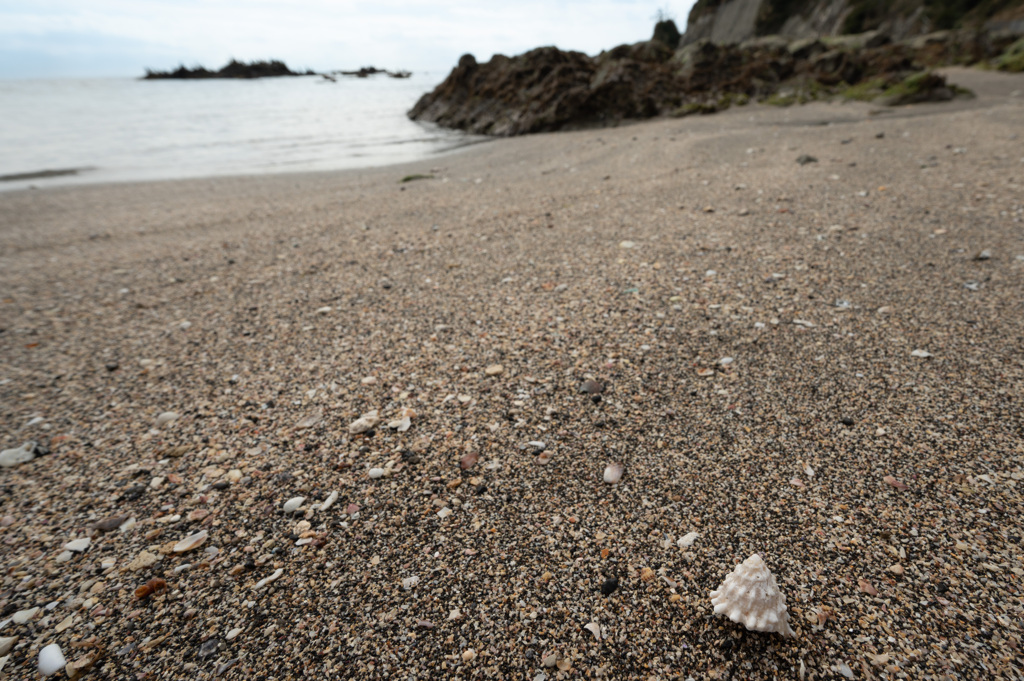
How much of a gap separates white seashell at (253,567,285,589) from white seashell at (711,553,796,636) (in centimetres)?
173

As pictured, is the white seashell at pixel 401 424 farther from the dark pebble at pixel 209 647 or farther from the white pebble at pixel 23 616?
the white pebble at pixel 23 616

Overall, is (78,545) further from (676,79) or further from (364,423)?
(676,79)

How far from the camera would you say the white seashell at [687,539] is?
2.07 meters

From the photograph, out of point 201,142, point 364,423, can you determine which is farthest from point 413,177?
point 201,142

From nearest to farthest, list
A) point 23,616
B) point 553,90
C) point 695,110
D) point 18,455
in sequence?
point 23,616 < point 18,455 < point 695,110 < point 553,90

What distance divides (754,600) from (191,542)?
7.65ft

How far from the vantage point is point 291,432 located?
2.82 m

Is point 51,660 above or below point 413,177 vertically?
below

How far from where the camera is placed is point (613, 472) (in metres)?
2.44

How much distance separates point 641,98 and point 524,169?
7532 mm

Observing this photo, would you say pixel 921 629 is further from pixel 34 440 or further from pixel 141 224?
pixel 141 224

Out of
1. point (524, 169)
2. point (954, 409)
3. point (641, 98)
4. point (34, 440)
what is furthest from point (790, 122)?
point (34, 440)

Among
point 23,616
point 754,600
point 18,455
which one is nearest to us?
point 754,600

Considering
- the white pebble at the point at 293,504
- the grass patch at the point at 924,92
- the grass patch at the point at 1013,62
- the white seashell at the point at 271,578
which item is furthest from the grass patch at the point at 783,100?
the white seashell at the point at 271,578
